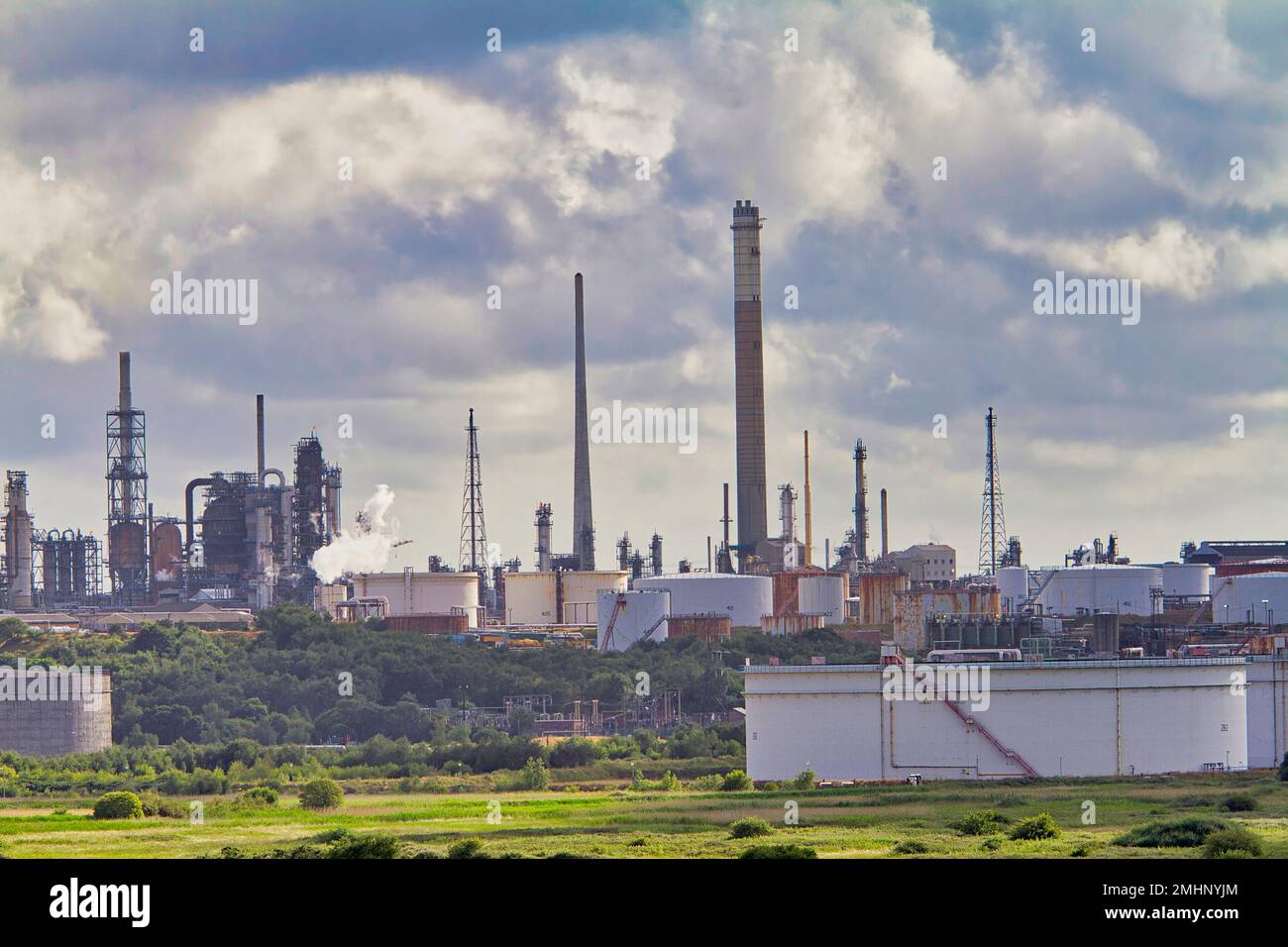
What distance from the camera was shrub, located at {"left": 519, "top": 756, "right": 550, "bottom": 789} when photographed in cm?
6012

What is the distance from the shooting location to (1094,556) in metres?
129

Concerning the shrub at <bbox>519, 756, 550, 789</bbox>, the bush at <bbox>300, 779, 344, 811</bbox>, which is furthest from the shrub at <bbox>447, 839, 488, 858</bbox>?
the shrub at <bbox>519, 756, 550, 789</bbox>

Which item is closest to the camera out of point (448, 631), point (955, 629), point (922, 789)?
point (922, 789)

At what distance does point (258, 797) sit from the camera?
53.6 m

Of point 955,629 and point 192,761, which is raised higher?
point 955,629

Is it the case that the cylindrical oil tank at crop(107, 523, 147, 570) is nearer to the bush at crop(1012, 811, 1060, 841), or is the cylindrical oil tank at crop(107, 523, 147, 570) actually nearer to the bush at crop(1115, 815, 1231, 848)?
the bush at crop(1012, 811, 1060, 841)

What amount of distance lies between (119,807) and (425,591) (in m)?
69.8

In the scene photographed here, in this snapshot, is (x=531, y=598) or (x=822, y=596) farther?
(x=531, y=598)

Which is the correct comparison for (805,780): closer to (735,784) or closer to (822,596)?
(735,784)

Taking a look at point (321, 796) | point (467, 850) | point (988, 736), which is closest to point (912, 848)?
point (467, 850)

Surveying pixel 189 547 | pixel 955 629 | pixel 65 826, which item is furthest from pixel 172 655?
pixel 65 826

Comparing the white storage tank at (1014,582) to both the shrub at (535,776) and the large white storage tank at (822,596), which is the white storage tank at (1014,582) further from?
the shrub at (535,776)
